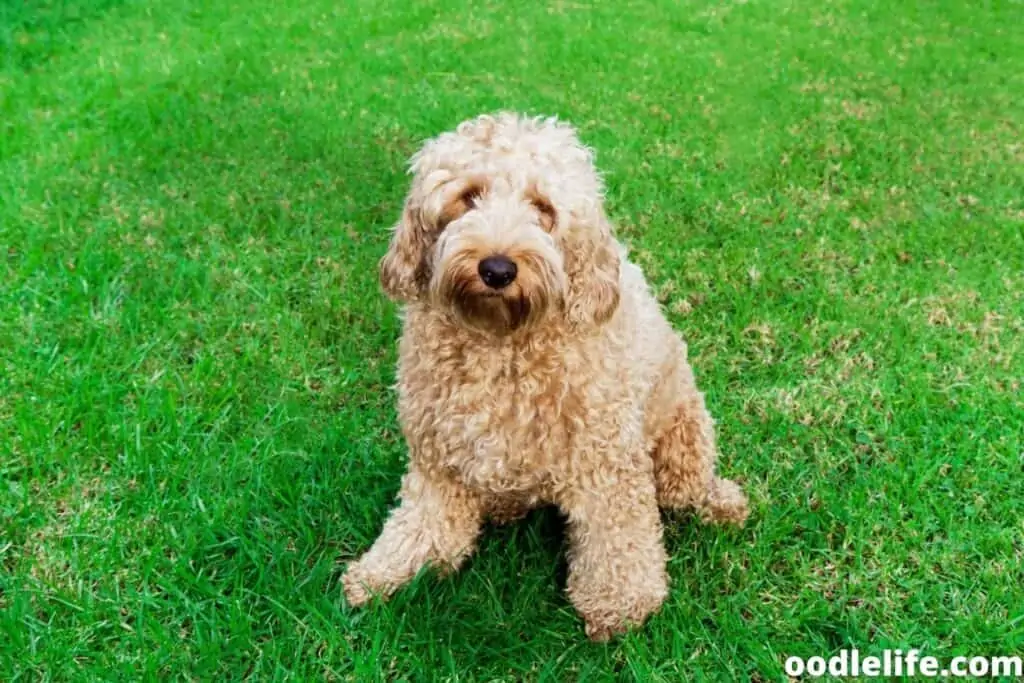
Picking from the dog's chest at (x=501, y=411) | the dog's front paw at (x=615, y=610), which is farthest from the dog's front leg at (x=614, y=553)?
the dog's chest at (x=501, y=411)

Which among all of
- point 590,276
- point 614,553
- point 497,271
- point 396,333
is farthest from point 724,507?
point 396,333

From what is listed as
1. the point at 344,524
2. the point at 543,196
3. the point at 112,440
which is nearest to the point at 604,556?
the point at 344,524

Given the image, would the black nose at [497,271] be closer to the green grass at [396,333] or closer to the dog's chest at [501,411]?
the dog's chest at [501,411]

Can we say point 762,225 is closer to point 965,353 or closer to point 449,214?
point 965,353

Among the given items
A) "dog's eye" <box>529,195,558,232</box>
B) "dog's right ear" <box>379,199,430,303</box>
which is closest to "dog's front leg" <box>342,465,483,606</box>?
"dog's right ear" <box>379,199,430,303</box>

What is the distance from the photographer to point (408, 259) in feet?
9.48

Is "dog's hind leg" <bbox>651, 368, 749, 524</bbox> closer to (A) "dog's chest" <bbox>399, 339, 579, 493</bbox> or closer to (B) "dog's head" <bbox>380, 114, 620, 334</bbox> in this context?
(A) "dog's chest" <bbox>399, 339, 579, 493</bbox>

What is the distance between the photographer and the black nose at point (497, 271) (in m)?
2.55

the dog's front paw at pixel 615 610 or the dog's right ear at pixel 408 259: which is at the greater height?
the dog's right ear at pixel 408 259

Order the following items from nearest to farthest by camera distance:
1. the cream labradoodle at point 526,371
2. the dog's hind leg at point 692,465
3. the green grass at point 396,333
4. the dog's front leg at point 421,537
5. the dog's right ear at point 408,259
A: the cream labradoodle at point 526,371, the dog's right ear at point 408,259, the green grass at point 396,333, the dog's front leg at point 421,537, the dog's hind leg at point 692,465

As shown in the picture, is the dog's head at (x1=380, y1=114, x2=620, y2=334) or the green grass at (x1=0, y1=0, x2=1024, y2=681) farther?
the green grass at (x1=0, y1=0, x2=1024, y2=681)

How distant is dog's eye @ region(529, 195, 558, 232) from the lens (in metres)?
2.72

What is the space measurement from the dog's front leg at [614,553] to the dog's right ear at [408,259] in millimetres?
870

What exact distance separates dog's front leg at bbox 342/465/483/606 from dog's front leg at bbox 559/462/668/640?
0.40 meters
